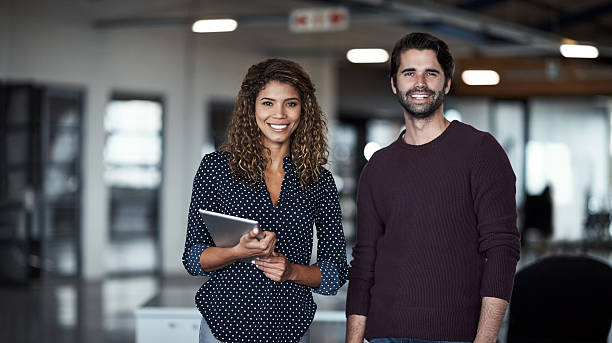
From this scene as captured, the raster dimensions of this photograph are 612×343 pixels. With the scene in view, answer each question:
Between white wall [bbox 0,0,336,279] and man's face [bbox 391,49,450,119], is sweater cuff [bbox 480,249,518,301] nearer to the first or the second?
man's face [bbox 391,49,450,119]

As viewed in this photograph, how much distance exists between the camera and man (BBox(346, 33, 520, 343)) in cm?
227

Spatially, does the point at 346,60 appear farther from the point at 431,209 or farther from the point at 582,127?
the point at 431,209

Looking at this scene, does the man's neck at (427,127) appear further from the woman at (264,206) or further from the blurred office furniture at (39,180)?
the blurred office furniture at (39,180)

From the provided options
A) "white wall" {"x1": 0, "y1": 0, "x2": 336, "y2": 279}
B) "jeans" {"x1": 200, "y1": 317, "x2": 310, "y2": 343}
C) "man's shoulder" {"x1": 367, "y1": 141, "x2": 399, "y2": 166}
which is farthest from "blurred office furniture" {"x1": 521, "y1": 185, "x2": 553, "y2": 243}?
"jeans" {"x1": 200, "y1": 317, "x2": 310, "y2": 343}

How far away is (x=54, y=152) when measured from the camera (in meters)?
10.8

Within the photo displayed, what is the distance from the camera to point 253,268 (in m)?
2.33

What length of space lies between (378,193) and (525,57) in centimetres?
1229

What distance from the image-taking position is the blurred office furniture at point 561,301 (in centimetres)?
Answer: 350

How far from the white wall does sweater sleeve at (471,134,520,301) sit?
799 cm

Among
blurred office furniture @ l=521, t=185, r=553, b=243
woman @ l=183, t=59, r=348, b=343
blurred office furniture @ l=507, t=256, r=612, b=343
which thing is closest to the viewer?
woman @ l=183, t=59, r=348, b=343

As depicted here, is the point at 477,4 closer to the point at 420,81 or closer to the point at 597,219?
the point at 597,219

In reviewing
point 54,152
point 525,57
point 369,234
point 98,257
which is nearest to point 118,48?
point 54,152

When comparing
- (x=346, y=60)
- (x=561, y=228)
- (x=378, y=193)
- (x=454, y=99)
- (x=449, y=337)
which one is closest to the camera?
(x=449, y=337)

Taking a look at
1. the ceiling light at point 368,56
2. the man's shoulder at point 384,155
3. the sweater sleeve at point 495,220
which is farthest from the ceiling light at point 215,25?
the sweater sleeve at point 495,220
